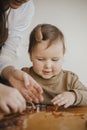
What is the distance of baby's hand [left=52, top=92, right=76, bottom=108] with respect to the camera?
0.74m

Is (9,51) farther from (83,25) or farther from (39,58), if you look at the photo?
(83,25)

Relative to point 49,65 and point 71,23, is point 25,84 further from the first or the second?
Result: point 71,23

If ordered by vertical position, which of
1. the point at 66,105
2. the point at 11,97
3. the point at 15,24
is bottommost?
the point at 66,105

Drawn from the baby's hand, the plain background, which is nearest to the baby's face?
the baby's hand

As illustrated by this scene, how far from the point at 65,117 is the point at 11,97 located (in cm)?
19

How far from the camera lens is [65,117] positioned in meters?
0.59

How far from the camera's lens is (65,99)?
77cm

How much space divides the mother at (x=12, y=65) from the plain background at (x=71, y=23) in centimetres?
34

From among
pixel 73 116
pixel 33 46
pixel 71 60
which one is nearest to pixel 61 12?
pixel 71 60

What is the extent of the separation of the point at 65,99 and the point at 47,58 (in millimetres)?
189

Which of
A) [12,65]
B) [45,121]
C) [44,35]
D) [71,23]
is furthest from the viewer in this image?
[71,23]

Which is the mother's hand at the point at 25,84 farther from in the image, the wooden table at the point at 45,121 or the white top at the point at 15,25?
the white top at the point at 15,25

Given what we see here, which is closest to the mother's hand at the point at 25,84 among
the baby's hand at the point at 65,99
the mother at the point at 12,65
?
the mother at the point at 12,65

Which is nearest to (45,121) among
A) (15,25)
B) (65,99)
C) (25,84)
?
(25,84)
